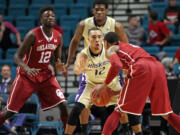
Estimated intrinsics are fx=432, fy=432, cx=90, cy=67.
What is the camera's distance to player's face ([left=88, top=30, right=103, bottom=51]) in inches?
265

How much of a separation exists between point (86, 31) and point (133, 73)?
156 centimetres

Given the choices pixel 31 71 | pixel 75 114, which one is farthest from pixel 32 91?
pixel 75 114

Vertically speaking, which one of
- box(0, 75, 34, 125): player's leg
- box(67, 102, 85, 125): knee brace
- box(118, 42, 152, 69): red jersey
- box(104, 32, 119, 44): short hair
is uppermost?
box(104, 32, 119, 44): short hair

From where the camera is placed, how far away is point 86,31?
23.3 ft

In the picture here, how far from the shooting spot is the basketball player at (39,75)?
253 inches

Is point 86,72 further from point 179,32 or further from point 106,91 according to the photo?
point 179,32

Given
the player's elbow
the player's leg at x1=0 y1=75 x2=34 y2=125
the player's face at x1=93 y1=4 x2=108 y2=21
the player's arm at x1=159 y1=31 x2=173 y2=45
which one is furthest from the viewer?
the player's arm at x1=159 y1=31 x2=173 y2=45

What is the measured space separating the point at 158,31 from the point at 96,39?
159 inches

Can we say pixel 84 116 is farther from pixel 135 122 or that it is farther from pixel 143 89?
pixel 143 89

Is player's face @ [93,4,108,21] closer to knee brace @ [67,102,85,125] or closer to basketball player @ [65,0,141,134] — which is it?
basketball player @ [65,0,141,134]

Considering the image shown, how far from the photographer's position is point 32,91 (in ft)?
21.3

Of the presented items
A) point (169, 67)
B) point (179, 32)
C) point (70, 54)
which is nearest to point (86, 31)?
point (70, 54)

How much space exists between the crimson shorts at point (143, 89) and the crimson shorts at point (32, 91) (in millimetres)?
1152

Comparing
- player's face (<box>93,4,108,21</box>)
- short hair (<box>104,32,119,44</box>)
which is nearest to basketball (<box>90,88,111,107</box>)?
short hair (<box>104,32,119,44</box>)
